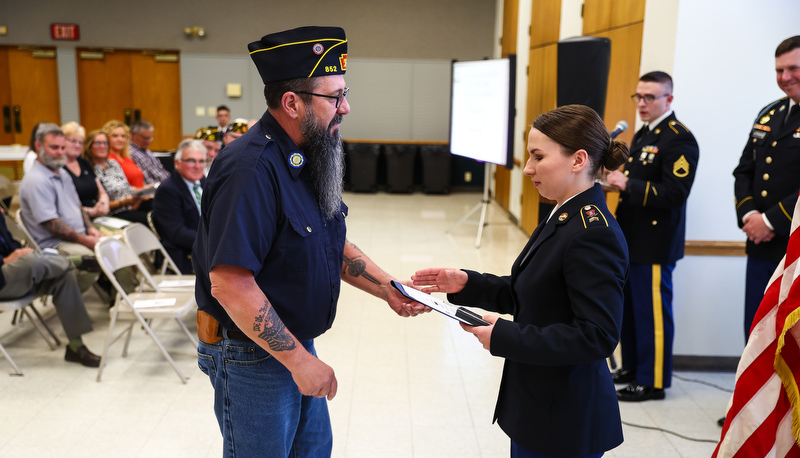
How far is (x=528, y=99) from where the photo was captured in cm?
797

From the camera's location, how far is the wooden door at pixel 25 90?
37.5 feet

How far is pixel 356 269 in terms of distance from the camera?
Result: 82.9 inches

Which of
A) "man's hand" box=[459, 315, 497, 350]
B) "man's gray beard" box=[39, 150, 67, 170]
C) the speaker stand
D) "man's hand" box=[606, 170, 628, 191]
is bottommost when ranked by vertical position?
the speaker stand

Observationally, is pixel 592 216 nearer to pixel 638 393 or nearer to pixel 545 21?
pixel 638 393

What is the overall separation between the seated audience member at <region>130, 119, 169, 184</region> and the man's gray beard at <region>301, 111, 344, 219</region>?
5809 mm

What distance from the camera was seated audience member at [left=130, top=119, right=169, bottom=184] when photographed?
701 cm

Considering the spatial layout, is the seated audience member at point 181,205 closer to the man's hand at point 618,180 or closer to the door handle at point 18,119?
the man's hand at point 618,180

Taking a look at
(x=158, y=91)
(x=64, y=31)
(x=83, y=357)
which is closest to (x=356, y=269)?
(x=83, y=357)

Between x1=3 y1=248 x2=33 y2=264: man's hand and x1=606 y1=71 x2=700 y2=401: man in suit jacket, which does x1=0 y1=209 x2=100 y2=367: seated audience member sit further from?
x1=606 y1=71 x2=700 y2=401: man in suit jacket

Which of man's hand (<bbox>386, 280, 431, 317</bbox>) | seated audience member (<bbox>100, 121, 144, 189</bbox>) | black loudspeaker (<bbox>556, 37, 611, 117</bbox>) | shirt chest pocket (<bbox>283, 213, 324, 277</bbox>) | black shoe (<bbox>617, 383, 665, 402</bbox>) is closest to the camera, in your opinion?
shirt chest pocket (<bbox>283, 213, 324, 277</bbox>)

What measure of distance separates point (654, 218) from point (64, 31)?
37.7 feet

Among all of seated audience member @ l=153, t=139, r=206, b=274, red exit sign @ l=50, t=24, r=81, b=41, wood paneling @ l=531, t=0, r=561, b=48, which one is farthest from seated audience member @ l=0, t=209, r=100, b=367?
red exit sign @ l=50, t=24, r=81, b=41

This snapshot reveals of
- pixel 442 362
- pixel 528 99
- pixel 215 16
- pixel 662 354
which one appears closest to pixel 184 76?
pixel 215 16

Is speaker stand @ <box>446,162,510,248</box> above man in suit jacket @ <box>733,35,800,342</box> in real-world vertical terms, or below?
below
